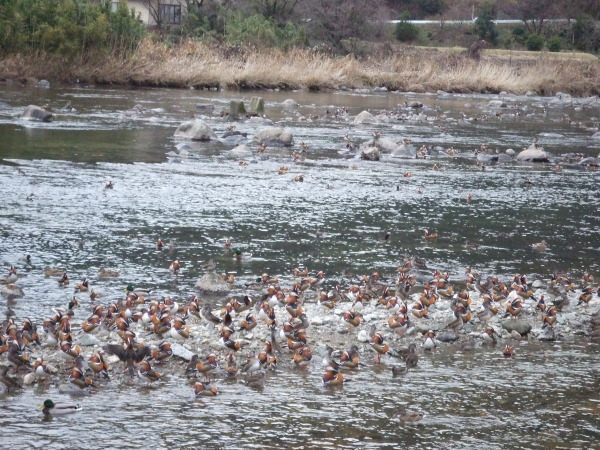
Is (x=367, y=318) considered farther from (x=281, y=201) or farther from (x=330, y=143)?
(x=330, y=143)

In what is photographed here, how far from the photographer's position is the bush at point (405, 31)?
85.1 metres

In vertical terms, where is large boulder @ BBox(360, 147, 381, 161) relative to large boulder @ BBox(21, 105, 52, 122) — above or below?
below

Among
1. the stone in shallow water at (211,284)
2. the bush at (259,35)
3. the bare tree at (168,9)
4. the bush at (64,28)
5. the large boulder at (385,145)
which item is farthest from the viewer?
the bare tree at (168,9)

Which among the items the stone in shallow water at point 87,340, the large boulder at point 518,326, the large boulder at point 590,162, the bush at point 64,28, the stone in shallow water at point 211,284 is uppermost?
the bush at point 64,28

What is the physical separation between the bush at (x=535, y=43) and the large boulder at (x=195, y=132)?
61.7 m

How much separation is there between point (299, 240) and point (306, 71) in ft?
121

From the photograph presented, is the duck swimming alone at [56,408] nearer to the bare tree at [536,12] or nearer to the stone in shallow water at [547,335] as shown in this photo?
the stone in shallow water at [547,335]

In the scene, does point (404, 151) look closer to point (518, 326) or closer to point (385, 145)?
point (385, 145)

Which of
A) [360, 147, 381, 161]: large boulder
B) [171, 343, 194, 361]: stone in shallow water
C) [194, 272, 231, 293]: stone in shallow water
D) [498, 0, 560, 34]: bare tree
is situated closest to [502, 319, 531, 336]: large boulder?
[194, 272, 231, 293]: stone in shallow water

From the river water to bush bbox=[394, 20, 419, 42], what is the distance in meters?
53.8

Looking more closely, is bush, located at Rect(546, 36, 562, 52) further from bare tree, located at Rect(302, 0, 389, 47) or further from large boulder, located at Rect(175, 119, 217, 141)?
large boulder, located at Rect(175, 119, 217, 141)

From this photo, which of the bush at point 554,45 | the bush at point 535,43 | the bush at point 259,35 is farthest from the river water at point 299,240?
the bush at point 535,43

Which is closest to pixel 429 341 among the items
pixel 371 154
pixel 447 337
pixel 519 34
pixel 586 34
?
pixel 447 337

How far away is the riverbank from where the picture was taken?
43625 millimetres
